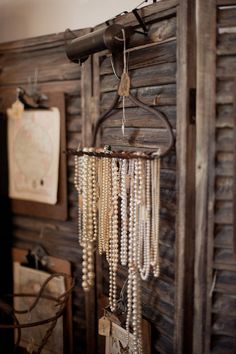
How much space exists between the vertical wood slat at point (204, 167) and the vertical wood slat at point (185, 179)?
0.02 m

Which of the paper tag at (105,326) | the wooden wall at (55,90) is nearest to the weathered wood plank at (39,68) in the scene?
the wooden wall at (55,90)

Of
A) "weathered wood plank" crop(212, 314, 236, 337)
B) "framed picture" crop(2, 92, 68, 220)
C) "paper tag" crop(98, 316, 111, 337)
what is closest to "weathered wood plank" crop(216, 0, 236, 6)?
"framed picture" crop(2, 92, 68, 220)

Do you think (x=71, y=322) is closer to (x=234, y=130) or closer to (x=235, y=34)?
(x=234, y=130)

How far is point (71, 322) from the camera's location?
1752 mm

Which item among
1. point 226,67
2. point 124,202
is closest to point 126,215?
point 124,202

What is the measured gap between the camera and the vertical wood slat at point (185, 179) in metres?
1.11

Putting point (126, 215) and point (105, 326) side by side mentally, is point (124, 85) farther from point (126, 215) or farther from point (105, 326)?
point (105, 326)

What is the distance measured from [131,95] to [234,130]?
1.34 feet

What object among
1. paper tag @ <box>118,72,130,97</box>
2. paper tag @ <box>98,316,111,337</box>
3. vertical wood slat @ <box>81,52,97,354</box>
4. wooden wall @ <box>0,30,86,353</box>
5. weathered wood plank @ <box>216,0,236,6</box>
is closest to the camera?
weathered wood plank @ <box>216,0,236,6</box>

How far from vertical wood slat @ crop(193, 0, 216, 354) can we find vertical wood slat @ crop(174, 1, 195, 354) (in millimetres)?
23

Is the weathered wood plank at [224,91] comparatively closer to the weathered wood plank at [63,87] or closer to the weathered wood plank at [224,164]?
the weathered wood plank at [224,164]

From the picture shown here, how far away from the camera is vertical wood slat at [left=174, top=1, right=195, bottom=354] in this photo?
1110 mm

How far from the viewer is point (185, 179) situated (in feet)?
3.77

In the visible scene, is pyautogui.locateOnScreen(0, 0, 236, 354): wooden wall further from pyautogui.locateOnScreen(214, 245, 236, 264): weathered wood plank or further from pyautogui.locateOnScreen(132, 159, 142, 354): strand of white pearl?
pyautogui.locateOnScreen(132, 159, 142, 354): strand of white pearl
